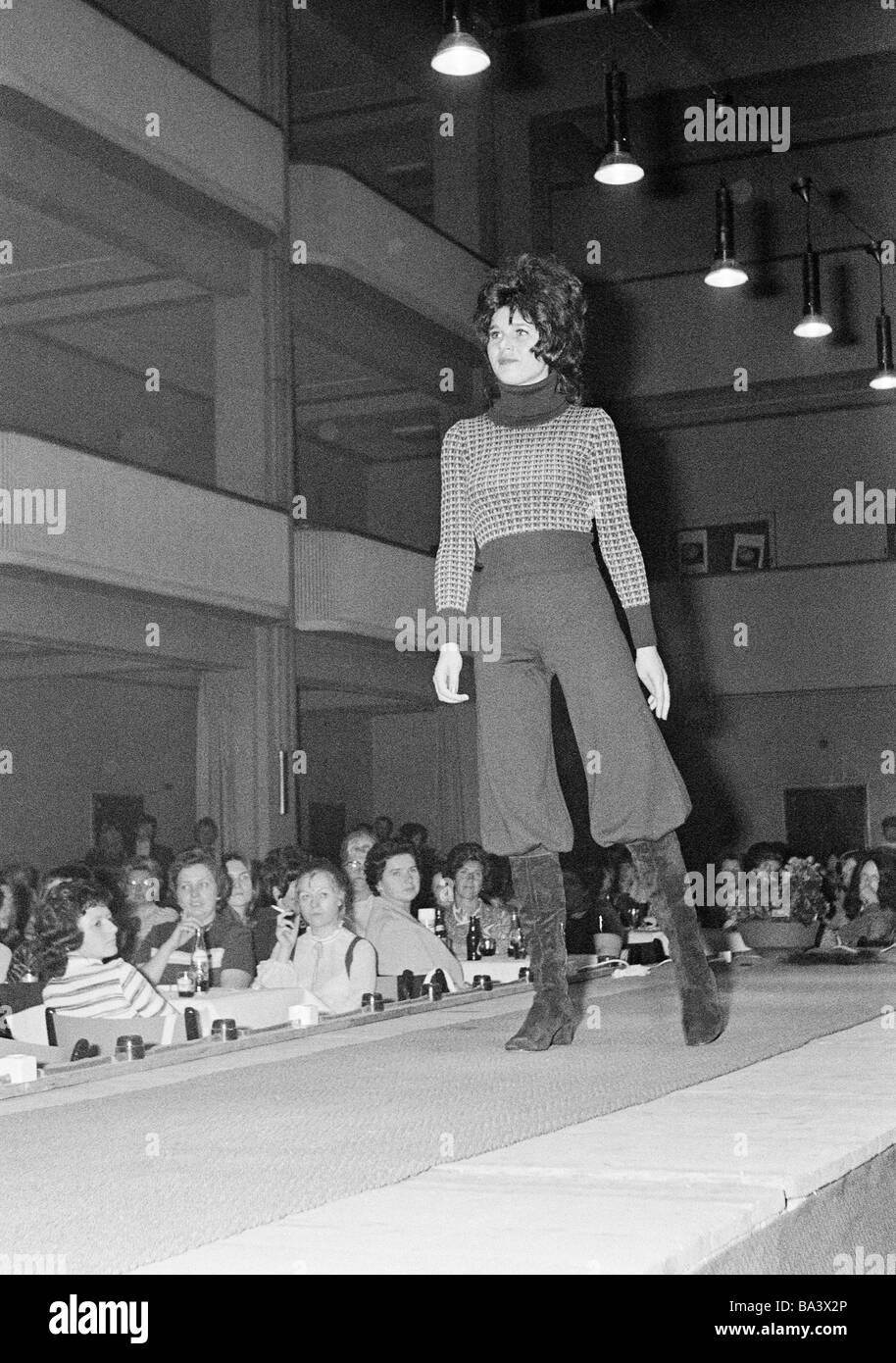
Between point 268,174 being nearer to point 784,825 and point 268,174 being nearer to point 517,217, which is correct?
point 517,217

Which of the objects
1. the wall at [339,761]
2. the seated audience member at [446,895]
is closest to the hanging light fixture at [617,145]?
the seated audience member at [446,895]

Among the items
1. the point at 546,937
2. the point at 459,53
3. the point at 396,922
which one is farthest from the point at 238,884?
the point at 459,53

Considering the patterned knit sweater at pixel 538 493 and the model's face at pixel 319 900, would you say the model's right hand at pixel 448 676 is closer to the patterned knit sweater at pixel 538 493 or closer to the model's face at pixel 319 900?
the patterned knit sweater at pixel 538 493

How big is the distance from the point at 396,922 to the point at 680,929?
2.95 meters

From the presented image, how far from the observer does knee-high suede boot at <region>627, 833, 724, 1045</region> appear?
3.24 m

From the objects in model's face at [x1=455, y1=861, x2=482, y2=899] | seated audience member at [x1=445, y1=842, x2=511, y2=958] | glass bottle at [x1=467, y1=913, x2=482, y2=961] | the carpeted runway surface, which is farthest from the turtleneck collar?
model's face at [x1=455, y1=861, x2=482, y2=899]

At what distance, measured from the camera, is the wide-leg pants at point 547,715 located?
3191mm

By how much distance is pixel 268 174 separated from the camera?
41.5 feet

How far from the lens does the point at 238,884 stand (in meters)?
7.50

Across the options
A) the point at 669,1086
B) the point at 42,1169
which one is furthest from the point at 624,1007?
the point at 42,1169

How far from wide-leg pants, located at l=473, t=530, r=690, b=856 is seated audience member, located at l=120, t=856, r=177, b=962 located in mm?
3252

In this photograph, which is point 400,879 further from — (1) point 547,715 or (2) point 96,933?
(1) point 547,715

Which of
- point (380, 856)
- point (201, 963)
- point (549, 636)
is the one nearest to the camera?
point (549, 636)
